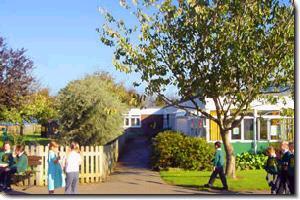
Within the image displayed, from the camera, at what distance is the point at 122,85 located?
41031mm

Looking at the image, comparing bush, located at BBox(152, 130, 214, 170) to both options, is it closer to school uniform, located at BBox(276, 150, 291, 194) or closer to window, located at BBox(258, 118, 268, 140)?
window, located at BBox(258, 118, 268, 140)

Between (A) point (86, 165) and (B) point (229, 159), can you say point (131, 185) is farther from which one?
(B) point (229, 159)

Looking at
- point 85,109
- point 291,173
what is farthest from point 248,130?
point 291,173

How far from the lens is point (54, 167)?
11617 mm

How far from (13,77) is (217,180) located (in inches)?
279

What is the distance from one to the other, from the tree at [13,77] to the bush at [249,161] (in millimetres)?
7653

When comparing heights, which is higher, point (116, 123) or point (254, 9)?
point (254, 9)

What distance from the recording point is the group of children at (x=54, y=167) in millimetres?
11256

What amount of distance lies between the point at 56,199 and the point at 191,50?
6129 millimetres

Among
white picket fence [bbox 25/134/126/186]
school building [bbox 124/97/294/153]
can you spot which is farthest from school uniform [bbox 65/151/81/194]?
school building [bbox 124/97/294/153]

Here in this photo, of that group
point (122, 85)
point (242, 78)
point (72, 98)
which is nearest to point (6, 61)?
point (72, 98)

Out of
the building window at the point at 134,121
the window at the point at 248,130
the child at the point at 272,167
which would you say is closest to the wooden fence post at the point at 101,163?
the child at the point at 272,167

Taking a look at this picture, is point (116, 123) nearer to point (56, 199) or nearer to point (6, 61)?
point (6, 61)

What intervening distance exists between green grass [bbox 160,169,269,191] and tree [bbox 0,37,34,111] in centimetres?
525
